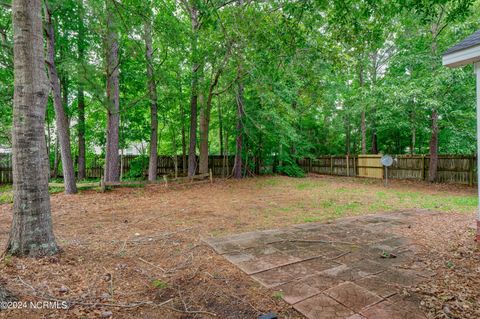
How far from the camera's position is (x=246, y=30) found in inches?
208

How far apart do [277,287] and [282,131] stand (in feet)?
31.4

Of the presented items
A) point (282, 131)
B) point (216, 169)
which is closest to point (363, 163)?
point (282, 131)

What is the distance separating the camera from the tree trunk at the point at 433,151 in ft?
32.4

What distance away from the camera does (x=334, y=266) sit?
2.82 m

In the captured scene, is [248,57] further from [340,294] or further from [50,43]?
[50,43]

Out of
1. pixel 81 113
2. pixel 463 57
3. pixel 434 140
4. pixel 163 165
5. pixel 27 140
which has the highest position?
pixel 81 113

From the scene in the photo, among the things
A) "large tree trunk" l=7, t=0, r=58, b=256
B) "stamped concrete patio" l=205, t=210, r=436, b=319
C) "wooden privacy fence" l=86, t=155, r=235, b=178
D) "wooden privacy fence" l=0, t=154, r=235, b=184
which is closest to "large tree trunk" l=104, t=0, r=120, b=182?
"wooden privacy fence" l=0, t=154, r=235, b=184

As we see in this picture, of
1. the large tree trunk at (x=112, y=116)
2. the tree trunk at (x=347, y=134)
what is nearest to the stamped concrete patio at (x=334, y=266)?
the large tree trunk at (x=112, y=116)

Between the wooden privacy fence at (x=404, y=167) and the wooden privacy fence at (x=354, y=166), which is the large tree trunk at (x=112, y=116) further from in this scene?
the wooden privacy fence at (x=404, y=167)

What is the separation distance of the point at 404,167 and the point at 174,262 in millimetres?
12137

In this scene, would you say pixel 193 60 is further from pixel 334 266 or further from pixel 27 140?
pixel 334 266

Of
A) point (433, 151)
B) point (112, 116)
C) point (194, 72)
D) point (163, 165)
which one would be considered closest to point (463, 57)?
point (194, 72)

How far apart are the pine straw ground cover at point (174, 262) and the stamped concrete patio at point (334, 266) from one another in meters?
0.16

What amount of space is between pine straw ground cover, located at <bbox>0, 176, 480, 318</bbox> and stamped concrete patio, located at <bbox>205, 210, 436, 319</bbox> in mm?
161
